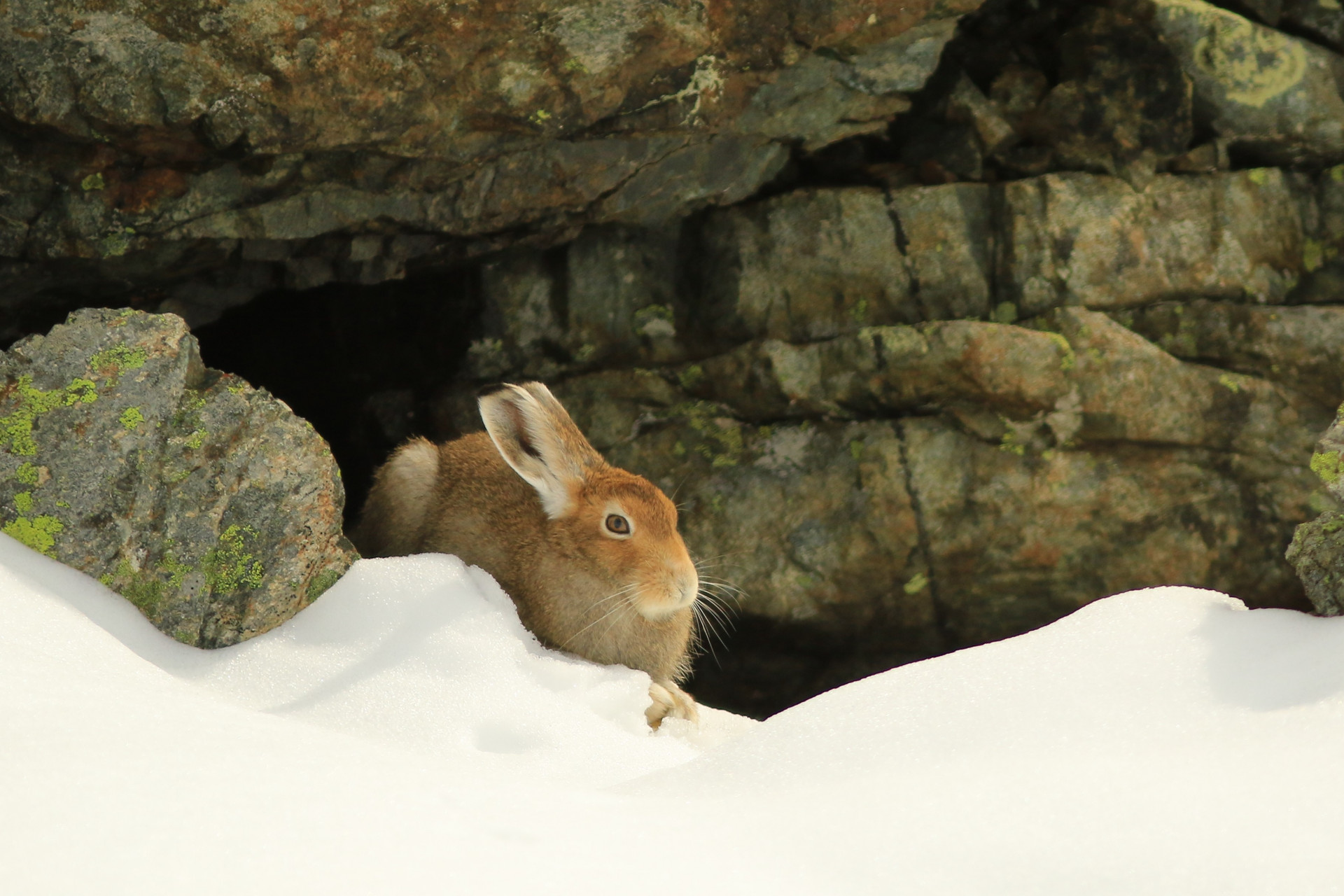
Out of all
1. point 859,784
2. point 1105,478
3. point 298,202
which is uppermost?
point 298,202

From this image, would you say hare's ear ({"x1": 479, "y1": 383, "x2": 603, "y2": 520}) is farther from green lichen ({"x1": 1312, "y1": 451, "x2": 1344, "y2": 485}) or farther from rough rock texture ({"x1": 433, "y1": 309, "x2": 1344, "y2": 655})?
green lichen ({"x1": 1312, "y1": 451, "x2": 1344, "y2": 485})

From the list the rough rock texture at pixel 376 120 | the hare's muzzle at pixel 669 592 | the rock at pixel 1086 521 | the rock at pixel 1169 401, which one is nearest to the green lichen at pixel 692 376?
the rough rock texture at pixel 376 120

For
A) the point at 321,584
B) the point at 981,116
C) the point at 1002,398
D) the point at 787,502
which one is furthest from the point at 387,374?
the point at 981,116

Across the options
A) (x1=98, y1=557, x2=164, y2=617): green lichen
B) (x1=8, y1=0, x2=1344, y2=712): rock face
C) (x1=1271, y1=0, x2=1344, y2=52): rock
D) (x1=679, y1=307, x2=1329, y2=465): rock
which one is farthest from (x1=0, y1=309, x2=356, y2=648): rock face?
(x1=1271, y1=0, x2=1344, y2=52): rock

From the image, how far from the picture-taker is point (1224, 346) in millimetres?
7328

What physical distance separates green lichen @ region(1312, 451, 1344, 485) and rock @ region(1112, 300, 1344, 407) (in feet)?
10.7

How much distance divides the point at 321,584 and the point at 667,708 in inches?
65.2

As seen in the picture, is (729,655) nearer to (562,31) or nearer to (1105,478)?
(1105,478)

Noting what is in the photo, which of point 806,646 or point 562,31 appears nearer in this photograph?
point 562,31

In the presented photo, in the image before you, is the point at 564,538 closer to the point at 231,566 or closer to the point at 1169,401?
the point at 231,566

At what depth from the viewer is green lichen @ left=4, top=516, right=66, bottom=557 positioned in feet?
13.8

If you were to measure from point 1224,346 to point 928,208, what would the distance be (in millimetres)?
2154

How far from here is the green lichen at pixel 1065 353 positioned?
711 cm

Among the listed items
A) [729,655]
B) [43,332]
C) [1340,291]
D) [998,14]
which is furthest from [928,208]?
[43,332]
